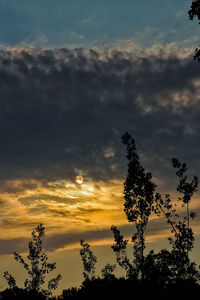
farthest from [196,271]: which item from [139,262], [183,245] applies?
[139,262]

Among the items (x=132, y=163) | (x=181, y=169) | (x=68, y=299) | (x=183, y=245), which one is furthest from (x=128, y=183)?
(x=68, y=299)

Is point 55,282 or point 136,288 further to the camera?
point 55,282

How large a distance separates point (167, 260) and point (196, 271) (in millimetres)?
4137

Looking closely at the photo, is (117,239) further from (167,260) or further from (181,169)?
(181,169)

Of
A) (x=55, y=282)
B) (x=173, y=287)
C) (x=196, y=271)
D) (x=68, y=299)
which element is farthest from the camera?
(x=55, y=282)

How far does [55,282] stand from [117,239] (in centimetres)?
1174

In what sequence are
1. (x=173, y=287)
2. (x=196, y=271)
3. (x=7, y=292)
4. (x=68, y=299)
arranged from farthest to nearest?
(x=196, y=271), (x=7, y=292), (x=173, y=287), (x=68, y=299)

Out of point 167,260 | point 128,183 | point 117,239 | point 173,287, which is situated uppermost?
point 128,183

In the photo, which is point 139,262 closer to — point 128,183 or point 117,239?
point 117,239

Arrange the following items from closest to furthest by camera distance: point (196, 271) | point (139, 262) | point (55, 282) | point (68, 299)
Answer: point (68, 299) < point (196, 271) < point (139, 262) < point (55, 282)

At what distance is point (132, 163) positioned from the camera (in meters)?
44.8

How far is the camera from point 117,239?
2014 inches

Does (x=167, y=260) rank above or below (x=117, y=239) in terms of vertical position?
below

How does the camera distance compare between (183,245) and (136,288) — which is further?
(183,245)
